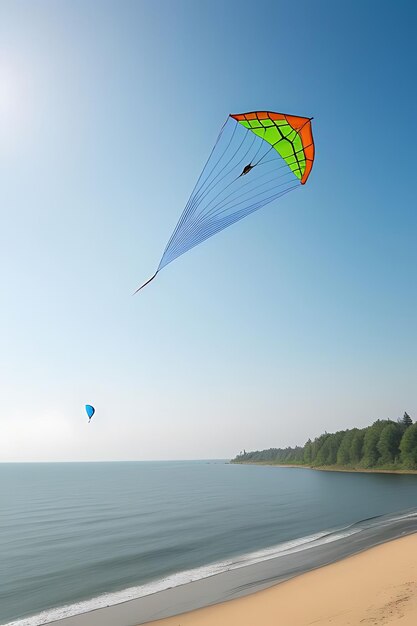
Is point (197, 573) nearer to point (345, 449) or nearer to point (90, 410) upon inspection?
point (90, 410)

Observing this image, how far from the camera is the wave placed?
49.3 feet

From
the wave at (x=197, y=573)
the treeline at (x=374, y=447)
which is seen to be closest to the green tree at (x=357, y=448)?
the treeline at (x=374, y=447)

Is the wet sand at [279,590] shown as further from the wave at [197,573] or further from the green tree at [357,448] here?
the green tree at [357,448]

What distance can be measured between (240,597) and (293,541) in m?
13.6

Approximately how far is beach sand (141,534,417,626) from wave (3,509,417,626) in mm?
4430

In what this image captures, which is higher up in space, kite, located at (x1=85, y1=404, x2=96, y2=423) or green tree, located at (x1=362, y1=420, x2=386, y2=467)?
kite, located at (x1=85, y1=404, x2=96, y2=423)

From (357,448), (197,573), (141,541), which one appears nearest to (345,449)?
(357,448)

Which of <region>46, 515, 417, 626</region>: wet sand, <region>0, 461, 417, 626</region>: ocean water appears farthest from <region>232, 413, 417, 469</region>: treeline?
<region>46, 515, 417, 626</region>: wet sand

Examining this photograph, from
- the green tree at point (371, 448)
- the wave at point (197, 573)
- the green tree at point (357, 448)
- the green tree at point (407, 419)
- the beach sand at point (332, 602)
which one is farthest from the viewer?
the green tree at point (407, 419)

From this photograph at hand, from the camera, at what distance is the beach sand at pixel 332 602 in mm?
11266

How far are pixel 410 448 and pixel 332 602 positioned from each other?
287 ft

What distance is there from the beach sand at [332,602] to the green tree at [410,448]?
80.0 metres

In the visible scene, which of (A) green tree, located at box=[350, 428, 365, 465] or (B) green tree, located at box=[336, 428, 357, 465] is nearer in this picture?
(A) green tree, located at box=[350, 428, 365, 465]

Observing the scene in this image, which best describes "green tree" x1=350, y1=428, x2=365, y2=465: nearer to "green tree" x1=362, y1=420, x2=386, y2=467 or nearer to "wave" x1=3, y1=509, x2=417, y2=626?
"green tree" x1=362, y1=420, x2=386, y2=467
